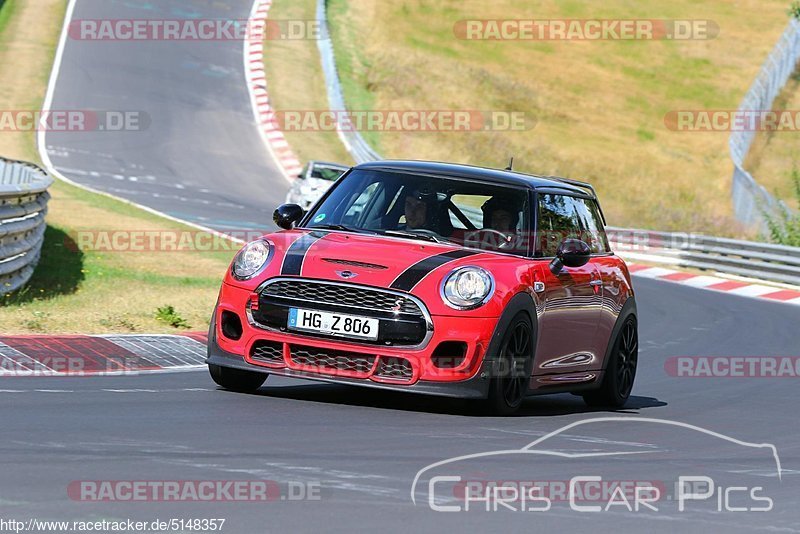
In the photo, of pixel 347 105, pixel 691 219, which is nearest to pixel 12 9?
pixel 347 105

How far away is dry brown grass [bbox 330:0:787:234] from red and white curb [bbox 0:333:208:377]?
24.4 meters

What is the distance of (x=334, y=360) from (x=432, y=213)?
1.45m

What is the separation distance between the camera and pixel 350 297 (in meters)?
8.46

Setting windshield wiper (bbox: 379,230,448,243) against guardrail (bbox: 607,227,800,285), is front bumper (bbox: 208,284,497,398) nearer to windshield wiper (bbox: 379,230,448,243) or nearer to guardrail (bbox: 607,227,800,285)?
windshield wiper (bbox: 379,230,448,243)

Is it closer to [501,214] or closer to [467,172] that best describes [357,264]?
[501,214]

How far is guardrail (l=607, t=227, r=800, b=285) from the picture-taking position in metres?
26.5

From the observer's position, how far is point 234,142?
1474 inches

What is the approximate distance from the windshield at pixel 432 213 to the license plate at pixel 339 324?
1038 millimetres

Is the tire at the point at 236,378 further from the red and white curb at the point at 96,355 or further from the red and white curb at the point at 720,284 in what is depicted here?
the red and white curb at the point at 720,284

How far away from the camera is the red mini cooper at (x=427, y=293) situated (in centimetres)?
844

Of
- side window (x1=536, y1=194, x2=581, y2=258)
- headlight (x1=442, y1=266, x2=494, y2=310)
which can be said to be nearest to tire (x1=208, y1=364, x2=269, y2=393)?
headlight (x1=442, y1=266, x2=494, y2=310)

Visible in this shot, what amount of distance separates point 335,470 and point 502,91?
4745 cm

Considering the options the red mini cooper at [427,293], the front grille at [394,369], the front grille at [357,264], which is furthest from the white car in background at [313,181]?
the front grille at [394,369]

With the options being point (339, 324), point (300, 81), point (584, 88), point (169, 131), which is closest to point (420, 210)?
point (339, 324)
